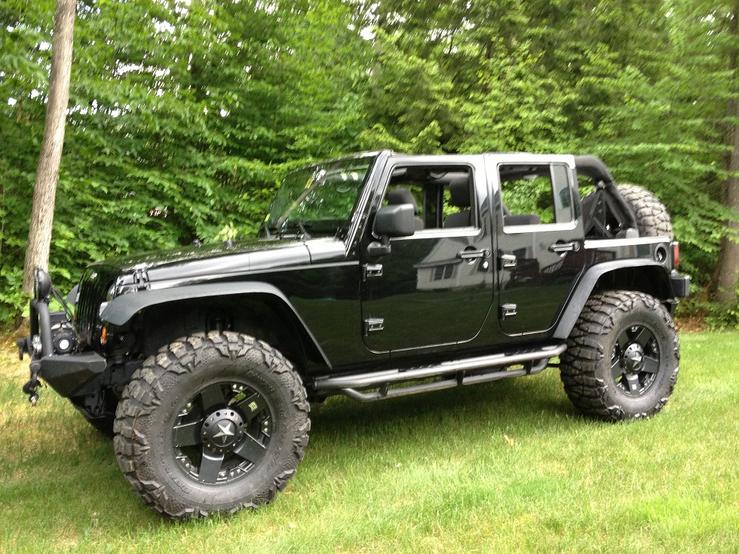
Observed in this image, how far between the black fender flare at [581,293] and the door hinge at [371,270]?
61.2 inches

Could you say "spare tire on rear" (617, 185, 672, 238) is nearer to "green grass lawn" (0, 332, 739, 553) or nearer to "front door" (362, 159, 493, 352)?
"green grass lawn" (0, 332, 739, 553)

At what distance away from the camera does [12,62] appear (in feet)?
23.4

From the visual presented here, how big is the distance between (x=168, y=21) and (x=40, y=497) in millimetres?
7367

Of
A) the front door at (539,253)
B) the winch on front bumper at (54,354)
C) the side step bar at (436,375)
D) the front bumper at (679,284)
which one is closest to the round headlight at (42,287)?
the winch on front bumper at (54,354)

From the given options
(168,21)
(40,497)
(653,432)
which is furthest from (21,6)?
(653,432)

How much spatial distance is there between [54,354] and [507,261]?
2808 mm

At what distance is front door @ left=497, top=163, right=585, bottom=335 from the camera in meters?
4.26

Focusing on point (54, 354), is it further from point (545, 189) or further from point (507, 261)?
point (545, 189)

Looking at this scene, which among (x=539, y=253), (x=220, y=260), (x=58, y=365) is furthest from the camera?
(x=539, y=253)

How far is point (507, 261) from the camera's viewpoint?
13.9 feet

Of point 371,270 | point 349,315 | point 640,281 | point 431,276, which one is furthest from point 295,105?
point 349,315

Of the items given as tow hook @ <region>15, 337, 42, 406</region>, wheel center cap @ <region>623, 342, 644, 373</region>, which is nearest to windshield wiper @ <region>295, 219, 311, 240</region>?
tow hook @ <region>15, 337, 42, 406</region>

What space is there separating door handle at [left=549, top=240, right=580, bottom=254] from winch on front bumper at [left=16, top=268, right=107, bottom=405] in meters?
2.99

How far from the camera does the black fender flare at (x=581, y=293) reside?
14.7 feet
